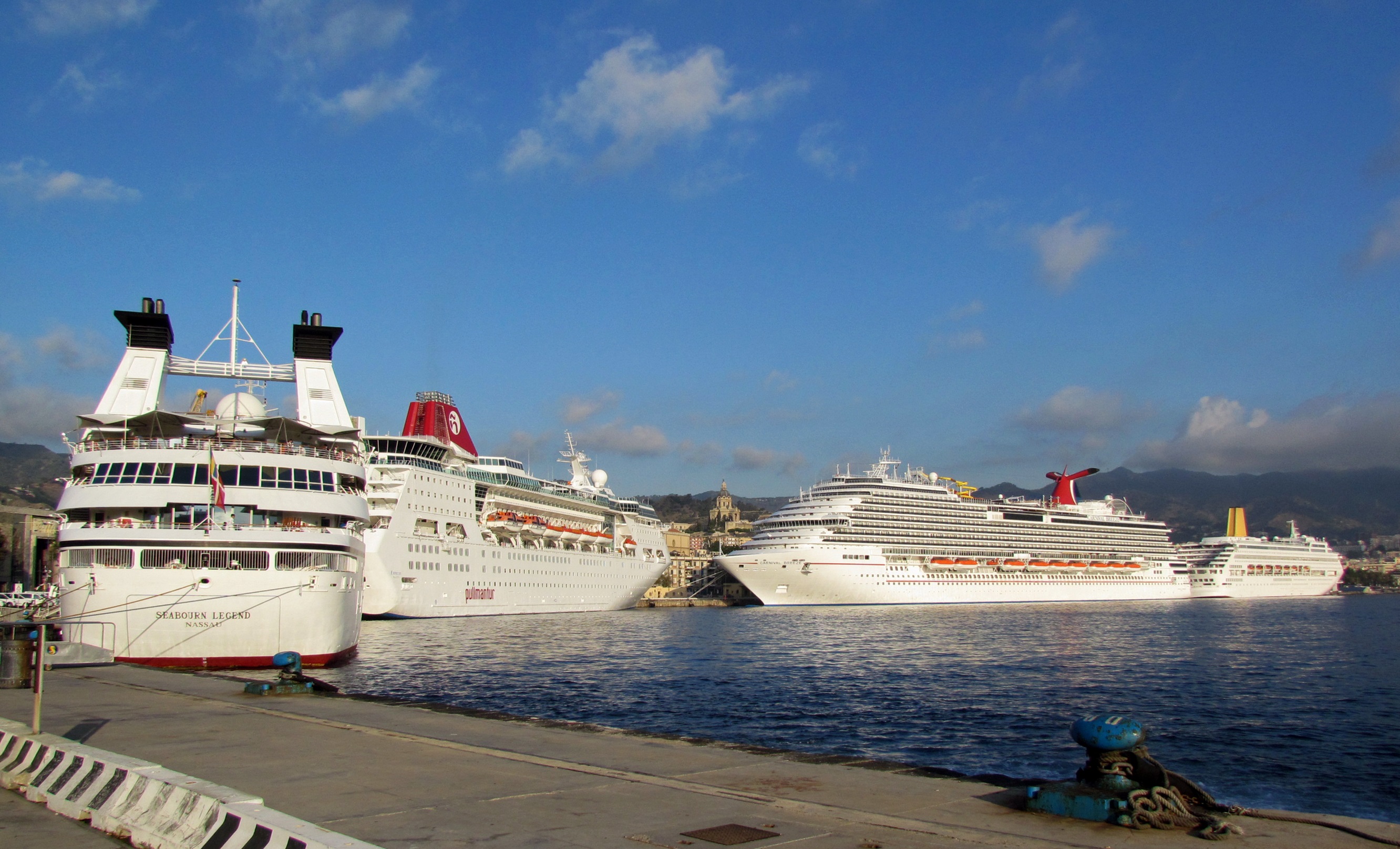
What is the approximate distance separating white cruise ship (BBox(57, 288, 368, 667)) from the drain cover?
21.9 meters

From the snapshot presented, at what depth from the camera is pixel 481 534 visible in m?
63.1

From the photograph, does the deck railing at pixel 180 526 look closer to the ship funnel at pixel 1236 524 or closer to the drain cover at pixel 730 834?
the drain cover at pixel 730 834

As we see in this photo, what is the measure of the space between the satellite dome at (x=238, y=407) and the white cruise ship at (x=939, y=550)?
60038 millimetres

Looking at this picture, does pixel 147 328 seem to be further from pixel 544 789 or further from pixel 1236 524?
pixel 1236 524

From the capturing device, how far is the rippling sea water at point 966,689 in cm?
1809

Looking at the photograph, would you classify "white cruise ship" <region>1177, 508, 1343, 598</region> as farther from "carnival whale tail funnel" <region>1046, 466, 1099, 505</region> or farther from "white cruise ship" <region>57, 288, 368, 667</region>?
"white cruise ship" <region>57, 288, 368, 667</region>

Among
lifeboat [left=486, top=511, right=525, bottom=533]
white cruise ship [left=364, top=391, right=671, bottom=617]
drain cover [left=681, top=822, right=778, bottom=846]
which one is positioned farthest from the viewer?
lifeboat [left=486, top=511, right=525, bottom=533]

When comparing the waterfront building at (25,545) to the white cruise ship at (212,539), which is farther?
the waterfront building at (25,545)

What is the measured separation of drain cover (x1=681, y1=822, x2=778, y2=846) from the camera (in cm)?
799

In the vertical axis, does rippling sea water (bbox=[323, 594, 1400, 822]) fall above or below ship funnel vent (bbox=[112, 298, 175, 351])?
below

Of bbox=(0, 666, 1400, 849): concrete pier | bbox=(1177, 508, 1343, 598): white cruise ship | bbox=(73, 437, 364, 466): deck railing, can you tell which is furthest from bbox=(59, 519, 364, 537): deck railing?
bbox=(1177, 508, 1343, 598): white cruise ship

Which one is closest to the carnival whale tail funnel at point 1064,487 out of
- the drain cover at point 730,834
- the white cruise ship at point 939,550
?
the white cruise ship at point 939,550

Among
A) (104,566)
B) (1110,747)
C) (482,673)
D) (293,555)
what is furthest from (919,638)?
(1110,747)

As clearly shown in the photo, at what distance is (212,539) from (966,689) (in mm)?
22446
